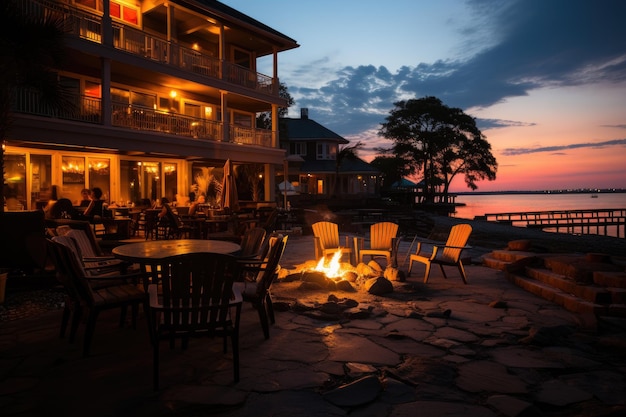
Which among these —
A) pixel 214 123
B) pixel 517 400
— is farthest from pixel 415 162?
pixel 517 400

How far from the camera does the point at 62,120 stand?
38.5 feet

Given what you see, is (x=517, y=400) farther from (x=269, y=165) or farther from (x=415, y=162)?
(x=415, y=162)

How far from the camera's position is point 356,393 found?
10.3 feet

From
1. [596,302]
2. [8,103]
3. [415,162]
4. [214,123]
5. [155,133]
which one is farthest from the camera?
[415,162]

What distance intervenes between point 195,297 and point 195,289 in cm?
7

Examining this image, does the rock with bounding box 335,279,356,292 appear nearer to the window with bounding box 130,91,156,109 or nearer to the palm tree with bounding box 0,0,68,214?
the palm tree with bounding box 0,0,68,214

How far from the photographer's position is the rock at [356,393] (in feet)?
9.91

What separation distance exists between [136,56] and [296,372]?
13.4 meters

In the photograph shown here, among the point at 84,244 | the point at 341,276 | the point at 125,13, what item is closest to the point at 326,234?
the point at 341,276

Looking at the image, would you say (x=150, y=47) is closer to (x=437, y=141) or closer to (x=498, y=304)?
(x=498, y=304)

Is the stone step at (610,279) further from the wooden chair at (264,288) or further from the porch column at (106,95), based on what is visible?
the porch column at (106,95)

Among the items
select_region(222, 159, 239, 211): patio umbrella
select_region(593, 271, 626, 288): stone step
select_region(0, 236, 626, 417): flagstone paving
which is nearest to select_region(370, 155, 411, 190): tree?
select_region(222, 159, 239, 211): patio umbrella

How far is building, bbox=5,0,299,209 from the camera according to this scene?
12.4 meters

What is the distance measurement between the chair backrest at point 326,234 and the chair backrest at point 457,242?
213 cm
